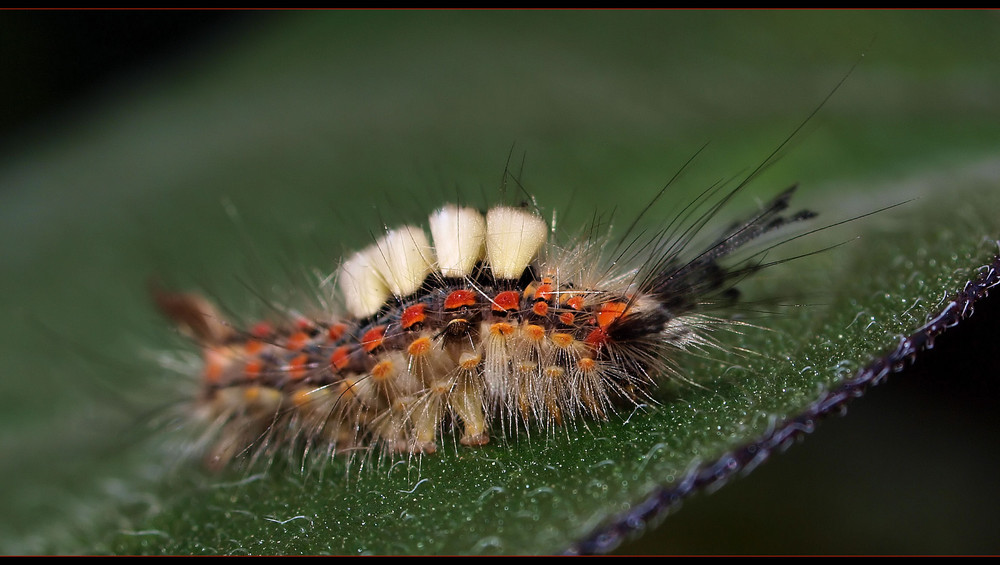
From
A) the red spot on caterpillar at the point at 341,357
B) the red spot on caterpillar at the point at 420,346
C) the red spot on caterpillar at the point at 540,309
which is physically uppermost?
the red spot on caterpillar at the point at 341,357

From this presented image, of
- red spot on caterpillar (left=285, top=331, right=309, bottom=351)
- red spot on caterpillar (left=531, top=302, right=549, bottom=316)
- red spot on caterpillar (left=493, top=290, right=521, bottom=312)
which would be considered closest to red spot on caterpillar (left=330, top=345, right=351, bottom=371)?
red spot on caterpillar (left=285, top=331, right=309, bottom=351)

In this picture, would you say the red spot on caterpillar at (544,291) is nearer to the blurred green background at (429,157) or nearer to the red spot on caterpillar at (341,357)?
the red spot on caterpillar at (341,357)

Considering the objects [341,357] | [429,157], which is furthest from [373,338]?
[429,157]

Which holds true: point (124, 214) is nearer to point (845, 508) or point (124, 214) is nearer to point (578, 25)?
point (578, 25)

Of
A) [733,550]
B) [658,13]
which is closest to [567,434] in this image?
[733,550]

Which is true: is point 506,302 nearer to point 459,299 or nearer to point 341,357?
point 459,299

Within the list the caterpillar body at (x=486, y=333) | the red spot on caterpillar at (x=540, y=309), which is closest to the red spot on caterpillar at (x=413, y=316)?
the caterpillar body at (x=486, y=333)
